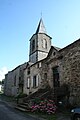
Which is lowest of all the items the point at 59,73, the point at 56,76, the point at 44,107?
the point at 44,107

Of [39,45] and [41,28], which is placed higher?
[41,28]

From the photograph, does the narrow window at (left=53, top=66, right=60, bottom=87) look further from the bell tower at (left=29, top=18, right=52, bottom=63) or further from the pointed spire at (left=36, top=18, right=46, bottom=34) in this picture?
the pointed spire at (left=36, top=18, right=46, bottom=34)

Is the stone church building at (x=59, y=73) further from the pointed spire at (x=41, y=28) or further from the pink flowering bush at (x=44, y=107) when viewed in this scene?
the pointed spire at (x=41, y=28)

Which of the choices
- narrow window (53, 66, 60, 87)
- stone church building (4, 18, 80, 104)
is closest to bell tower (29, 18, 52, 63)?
stone church building (4, 18, 80, 104)

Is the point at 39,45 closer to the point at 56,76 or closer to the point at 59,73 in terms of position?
the point at 56,76

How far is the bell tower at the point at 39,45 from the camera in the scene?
104ft

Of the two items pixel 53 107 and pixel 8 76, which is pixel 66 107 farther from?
pixel 8 76

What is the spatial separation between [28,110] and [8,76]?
91.5 ft

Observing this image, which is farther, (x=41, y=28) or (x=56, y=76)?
(x=41, y=28)

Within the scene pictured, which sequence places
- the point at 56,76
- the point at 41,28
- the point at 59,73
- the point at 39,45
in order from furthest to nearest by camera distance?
the point at 41,28, the point at 39,45, the point at 56,76, the point at 59,73

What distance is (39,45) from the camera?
3222 centimetres

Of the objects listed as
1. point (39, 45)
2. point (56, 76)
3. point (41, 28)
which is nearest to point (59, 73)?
point (56, 76)

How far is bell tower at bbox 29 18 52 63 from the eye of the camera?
104ft

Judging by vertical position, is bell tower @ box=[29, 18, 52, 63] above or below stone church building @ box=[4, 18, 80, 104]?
above
